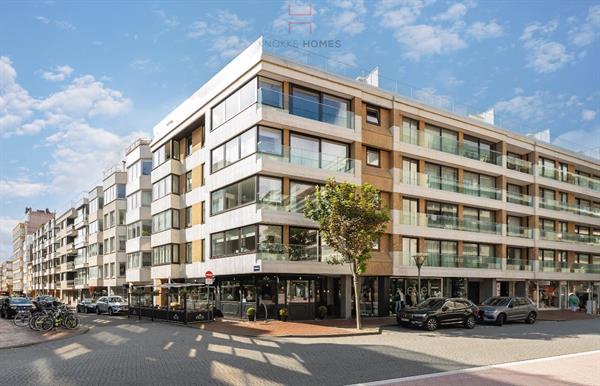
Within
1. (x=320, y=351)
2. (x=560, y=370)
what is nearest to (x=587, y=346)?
(x=560, y=370)

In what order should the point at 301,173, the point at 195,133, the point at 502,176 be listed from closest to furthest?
1. the point at 301,173
2. the point at 195,133
3. the point at 502,176

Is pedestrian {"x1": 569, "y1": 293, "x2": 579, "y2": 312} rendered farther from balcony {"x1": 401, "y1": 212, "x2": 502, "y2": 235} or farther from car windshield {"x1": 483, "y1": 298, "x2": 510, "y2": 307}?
car windshield {"x1": 483, "y1": 298, "x2": 510, "y2": 307}

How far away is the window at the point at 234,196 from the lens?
3078 cm

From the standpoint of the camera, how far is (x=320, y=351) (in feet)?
59.7

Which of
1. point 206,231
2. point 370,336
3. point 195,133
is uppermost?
point 195,133

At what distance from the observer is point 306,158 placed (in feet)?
103

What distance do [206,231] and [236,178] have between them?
617 cm

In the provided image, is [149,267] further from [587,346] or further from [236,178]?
[587,346]

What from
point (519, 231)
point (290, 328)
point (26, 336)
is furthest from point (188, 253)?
point (519, 231)

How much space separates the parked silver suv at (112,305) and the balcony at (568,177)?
119 feet

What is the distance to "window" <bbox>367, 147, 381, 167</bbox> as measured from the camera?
35.1 meters

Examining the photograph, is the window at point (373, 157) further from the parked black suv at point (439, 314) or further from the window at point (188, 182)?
the window at point (188, 182)

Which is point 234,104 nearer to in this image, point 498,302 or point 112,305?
point 498,302

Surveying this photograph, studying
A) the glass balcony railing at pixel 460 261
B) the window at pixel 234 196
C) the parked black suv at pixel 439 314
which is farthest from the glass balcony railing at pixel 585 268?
the window at pixel 234 196
